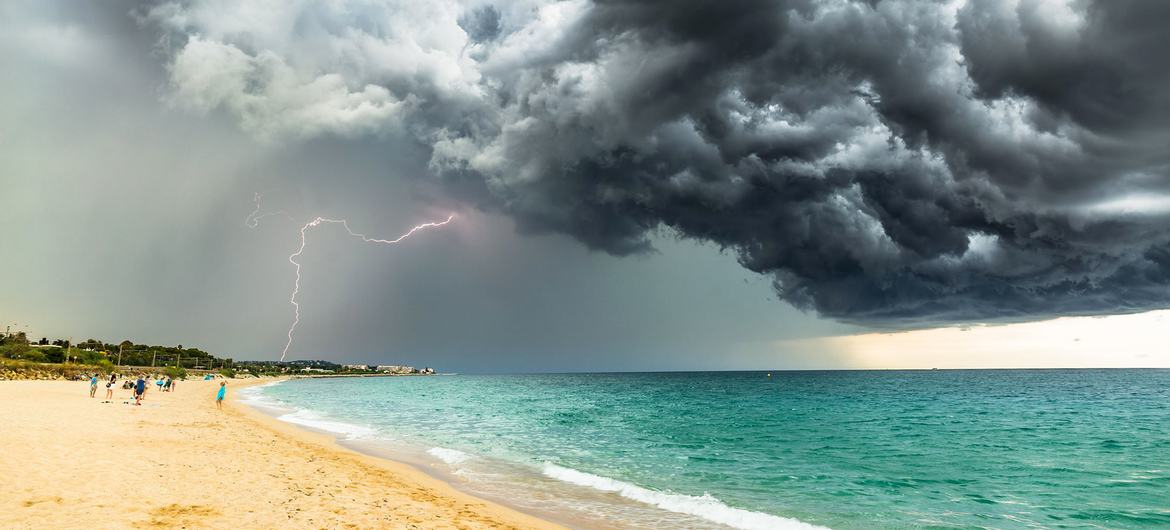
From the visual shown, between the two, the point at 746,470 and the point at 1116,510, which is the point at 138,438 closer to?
the point at 746,470

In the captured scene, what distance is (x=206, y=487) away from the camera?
1391 cm

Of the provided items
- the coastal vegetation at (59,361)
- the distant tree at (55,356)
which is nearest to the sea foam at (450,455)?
the coastal vegetation at (59,361)

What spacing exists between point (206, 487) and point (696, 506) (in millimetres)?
12953

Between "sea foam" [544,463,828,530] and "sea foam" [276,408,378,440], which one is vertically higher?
"sea foam" [544,463,828,530]

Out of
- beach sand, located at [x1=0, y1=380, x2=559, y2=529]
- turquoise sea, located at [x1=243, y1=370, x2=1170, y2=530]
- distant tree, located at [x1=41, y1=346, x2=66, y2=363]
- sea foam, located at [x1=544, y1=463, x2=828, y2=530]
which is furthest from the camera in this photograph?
distant tree, located at [x1=41, y1=346, x2=66, y2=363]

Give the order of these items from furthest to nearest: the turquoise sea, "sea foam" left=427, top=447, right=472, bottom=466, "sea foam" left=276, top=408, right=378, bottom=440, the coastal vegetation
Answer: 1. the coastal vegetation
2. "sea foam" left=276, top=408, right=378, bottom=440
3. "sea foam" left=427, top=447, right=472, bottom=466
4. the turquoise sea

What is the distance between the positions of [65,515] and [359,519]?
5.17 metres

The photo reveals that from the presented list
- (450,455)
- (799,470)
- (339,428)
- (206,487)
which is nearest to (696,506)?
(799,470)

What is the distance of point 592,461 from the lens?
81.7 feet

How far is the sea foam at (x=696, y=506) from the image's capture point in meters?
14.8

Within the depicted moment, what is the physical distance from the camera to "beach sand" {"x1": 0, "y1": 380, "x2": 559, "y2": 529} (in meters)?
11.1

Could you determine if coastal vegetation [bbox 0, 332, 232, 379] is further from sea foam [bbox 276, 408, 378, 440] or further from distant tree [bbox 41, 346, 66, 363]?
sea foam [bbox 276, 408, 378, 440]

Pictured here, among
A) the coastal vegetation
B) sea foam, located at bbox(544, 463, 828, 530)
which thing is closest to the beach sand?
sea foam, located at bbox(544, 463, 828, 530)

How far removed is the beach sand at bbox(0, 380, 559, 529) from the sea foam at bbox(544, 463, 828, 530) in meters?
4.36
